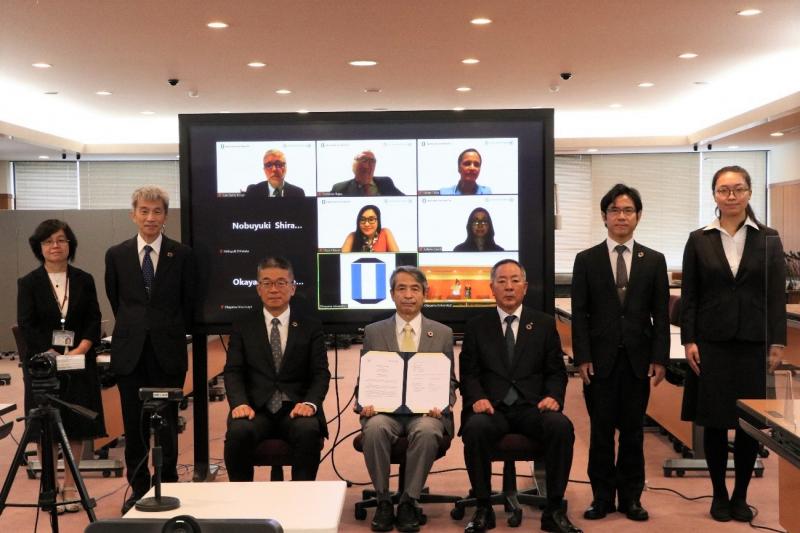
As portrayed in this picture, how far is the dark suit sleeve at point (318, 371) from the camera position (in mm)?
4641

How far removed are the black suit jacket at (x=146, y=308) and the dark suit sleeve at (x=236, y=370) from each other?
0.30m

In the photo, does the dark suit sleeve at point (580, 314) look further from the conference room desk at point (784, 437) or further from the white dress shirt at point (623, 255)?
the conference room desk at point (784, 437)

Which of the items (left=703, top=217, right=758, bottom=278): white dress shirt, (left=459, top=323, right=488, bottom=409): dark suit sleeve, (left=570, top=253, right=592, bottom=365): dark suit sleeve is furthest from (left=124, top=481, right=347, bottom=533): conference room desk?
(left=703, top=217, right=758, bottom=278): white dress shirt

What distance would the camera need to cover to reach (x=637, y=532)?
4.54m

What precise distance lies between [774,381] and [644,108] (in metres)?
10.5

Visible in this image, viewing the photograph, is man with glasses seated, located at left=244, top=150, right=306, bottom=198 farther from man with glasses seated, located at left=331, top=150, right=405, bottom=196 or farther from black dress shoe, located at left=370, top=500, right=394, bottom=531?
black dress shoe, located at left=370, top=500, right=394, bottom=531

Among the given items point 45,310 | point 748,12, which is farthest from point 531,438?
point 748,12

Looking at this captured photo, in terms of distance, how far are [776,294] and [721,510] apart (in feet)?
4.80

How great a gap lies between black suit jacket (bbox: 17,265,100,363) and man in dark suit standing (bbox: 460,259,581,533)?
207 cm

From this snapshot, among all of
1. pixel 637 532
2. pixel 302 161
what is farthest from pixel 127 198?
pixel 637 532

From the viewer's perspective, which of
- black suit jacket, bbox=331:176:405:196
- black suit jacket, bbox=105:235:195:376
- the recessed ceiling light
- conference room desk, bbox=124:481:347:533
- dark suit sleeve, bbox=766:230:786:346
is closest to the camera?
conference room desk, bbox=124:481:347:533

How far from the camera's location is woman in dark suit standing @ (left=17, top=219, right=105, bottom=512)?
4875mm

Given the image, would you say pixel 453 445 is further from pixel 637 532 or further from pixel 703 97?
pixel 703 97

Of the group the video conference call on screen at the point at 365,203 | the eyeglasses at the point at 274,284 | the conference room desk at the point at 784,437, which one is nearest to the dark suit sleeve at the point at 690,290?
the video conference call on screen at the point at 365,203
